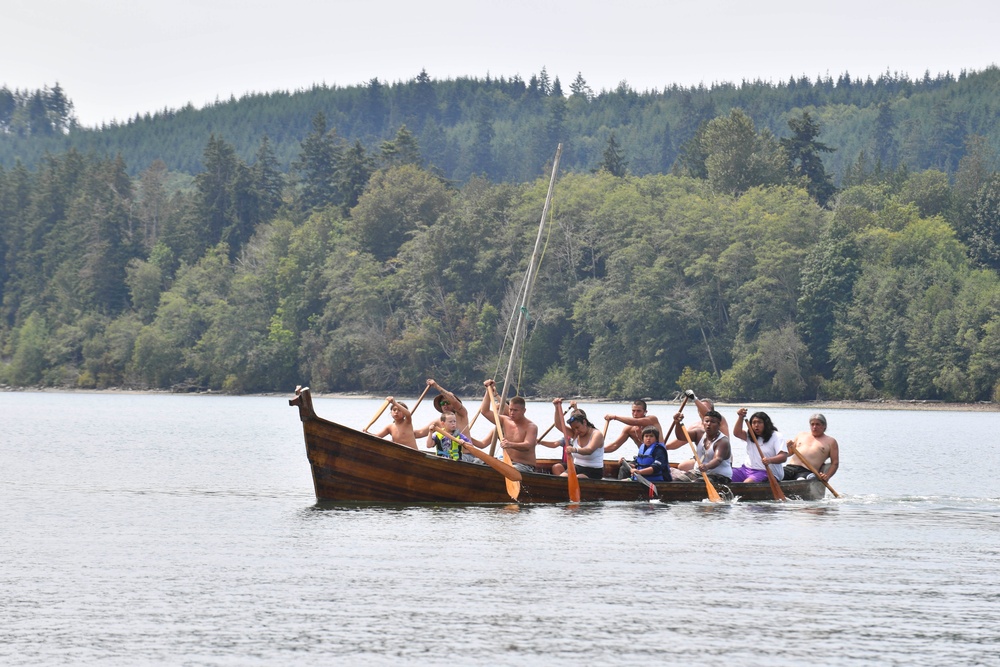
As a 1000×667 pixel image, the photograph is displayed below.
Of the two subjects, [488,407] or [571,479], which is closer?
[571,479]

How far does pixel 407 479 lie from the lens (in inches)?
981

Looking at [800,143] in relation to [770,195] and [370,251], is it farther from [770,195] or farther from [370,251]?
[370,251]

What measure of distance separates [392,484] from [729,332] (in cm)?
7049

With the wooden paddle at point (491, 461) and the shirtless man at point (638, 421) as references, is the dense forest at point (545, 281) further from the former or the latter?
the wooden paddle at point (491, 461)

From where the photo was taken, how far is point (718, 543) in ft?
72.5

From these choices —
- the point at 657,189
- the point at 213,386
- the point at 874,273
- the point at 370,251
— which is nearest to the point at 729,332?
the point at 874,273

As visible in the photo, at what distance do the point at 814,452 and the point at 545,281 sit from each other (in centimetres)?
7364

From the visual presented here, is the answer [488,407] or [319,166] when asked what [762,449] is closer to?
[488,407]

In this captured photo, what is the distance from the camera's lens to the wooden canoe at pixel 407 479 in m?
24.5

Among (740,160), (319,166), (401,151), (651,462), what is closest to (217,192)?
(319,166)

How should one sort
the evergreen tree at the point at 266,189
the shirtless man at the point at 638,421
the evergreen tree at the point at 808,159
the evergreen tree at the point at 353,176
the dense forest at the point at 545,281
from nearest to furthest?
the shirtless man at the point at 638,421 → the dense forest at the point at 545,281 → the evergreen tree at the point at 808,159 → the evergreen tree at the point at 353,176 → the evergreen tree at the point at 266,189

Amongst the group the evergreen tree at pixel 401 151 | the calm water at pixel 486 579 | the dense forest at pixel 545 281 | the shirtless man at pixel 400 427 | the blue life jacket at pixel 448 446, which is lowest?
the calm water at pixel 486 579

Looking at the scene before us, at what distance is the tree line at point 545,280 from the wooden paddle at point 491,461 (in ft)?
157

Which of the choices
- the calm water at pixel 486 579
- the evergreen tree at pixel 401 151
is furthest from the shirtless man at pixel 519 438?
the evergreen tree at pixel 401 151
